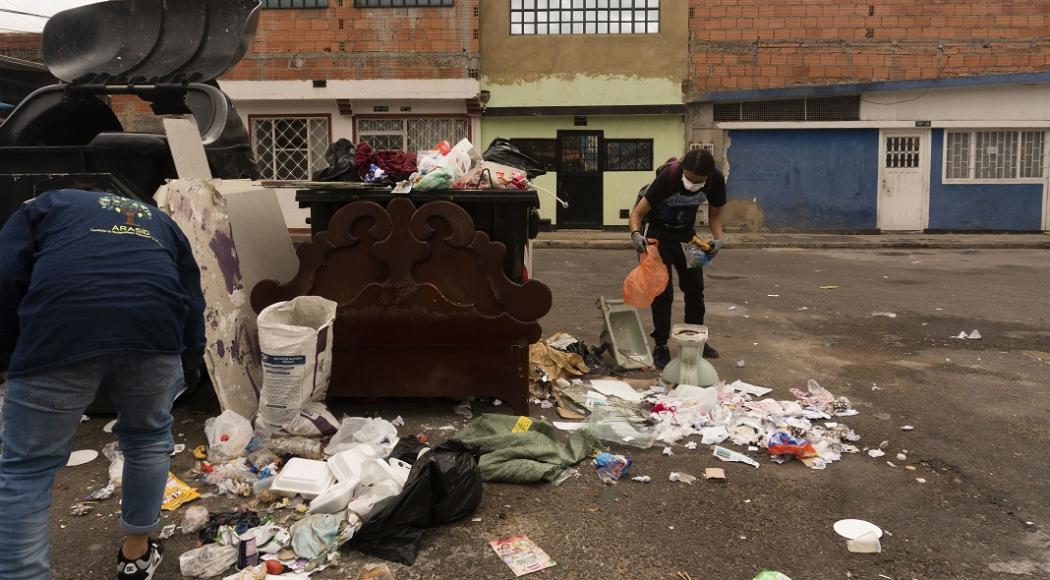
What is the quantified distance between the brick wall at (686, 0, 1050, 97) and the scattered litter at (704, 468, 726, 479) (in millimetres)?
15087

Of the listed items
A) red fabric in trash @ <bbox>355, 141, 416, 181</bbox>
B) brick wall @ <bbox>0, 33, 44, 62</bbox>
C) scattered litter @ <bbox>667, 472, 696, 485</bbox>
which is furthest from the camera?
brick wall @ <bbox>0, 33, 44, 62</bbox>

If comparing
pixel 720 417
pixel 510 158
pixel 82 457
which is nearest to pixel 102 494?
pixel 82 457

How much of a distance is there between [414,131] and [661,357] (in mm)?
13385

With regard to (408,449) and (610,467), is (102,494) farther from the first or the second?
(610,467)

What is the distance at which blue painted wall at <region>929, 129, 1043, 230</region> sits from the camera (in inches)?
699

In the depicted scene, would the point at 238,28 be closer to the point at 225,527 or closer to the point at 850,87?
the point at 225,527

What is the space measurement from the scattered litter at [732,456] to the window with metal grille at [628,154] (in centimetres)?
1435

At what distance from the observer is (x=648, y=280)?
5488mm

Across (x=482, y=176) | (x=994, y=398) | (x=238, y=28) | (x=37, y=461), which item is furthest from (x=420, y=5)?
(x=37, y=461)

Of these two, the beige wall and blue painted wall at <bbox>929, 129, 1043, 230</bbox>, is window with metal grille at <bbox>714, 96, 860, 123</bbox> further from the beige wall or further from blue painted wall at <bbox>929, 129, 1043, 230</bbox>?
blue painted wall at <bbox>929, 129, 1043, 230</bbox>

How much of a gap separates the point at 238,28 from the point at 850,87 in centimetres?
1473

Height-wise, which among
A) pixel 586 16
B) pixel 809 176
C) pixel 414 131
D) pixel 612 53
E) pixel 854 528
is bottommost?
pixel 854 528

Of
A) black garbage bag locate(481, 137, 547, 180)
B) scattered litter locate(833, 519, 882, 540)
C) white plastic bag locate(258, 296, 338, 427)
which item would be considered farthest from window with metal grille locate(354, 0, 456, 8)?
scattered litter locate(833, 519, 882, 540)

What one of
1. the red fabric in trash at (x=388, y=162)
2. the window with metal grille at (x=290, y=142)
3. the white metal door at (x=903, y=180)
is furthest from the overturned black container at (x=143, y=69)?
the white metal door at (x=903, y=180)
